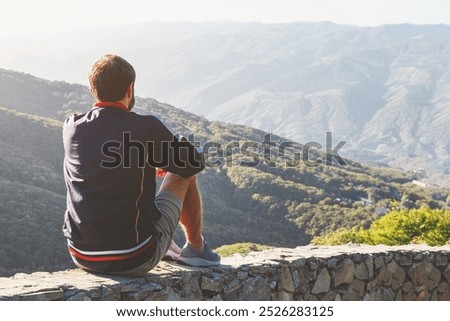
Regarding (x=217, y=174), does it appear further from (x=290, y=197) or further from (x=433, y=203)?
(x=433, y=203)

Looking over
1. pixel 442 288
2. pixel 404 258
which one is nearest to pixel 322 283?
pixel 404 258

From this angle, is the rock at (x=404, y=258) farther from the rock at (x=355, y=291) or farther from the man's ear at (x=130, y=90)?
the man's ear at (x=130, y=90)

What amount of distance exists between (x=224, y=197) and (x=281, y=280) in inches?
1868

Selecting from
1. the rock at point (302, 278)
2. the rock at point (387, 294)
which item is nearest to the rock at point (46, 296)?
the rock at point (302, 278)

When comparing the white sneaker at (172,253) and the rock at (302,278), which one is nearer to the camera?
the white sneaker at (172,253)

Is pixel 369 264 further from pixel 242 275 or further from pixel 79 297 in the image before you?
pixel 79 297

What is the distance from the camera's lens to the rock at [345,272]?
4.75 m

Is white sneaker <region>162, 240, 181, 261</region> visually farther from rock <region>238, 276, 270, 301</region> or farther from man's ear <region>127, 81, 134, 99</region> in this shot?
man's ear <region>127, 81, 134, 99</region>

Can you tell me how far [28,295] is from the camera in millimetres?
3020

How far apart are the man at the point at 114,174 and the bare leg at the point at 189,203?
0.20m

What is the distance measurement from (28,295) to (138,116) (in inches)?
41.6

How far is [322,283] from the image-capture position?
182 inches

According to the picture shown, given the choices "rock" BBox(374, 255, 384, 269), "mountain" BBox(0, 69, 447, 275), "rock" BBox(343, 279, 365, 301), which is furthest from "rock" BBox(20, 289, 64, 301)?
"mountain" BBox(0, 69, 447, 275)
